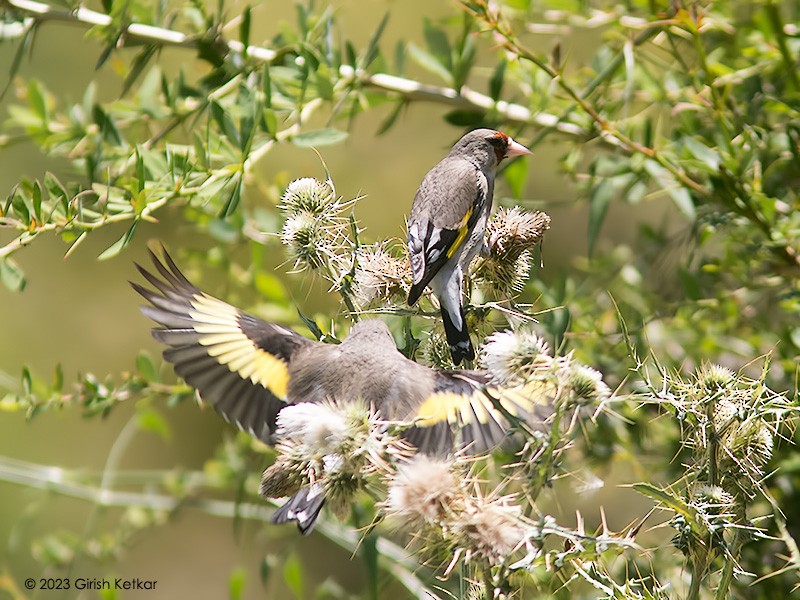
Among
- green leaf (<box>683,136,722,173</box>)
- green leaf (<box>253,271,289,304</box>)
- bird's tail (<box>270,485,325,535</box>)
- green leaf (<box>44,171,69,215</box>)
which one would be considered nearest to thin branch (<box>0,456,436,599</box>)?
green leaf (<box>253,271,289,304</box>)

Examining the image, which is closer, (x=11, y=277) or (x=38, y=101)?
(x=11, y=277)

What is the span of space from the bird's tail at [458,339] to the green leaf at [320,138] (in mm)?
410

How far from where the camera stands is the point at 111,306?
301 cm

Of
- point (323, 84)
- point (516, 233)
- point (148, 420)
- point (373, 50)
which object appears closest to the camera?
point (516, 233)

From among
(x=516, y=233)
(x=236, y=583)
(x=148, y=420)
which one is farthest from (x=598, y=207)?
(x=148, y=420)

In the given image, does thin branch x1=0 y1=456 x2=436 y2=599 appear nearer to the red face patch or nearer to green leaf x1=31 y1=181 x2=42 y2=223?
green leaf x1=31 y1=181 x2=42 y2=223

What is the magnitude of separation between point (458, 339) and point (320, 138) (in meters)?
0.48

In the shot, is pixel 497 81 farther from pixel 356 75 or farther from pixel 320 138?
pixel 320 138

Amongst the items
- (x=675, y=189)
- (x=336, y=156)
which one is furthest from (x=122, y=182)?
(x=336, y=156)

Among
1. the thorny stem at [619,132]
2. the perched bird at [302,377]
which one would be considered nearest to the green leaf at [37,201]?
the perched bird at [302,377]

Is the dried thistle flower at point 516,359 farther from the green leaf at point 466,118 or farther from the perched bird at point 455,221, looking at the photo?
the green leaf at point 466,118

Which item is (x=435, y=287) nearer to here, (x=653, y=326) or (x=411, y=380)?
(x=411, y=380)

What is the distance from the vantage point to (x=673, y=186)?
4.93 ft

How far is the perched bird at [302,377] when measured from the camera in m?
1.10
